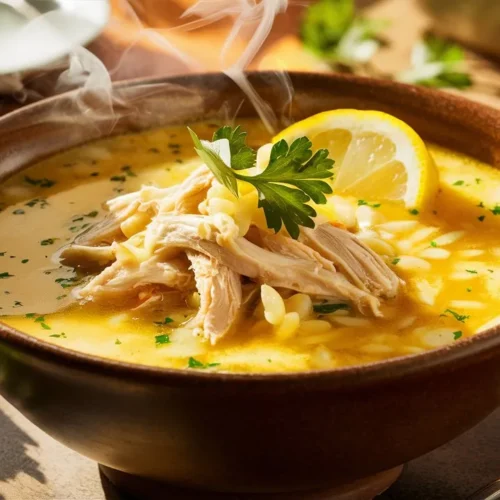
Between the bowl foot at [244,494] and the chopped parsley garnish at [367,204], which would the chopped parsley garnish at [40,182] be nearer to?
Answer: the chopped parsley garnish at [367,204]

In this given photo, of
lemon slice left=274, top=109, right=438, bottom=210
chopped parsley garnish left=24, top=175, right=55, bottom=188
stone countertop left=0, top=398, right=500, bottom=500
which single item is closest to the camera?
stone countertop left=0, top=398, right=500, bottom=500

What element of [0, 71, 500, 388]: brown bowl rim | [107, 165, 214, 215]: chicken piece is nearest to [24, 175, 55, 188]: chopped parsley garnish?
[107, 165, 214, 215]: chicken piece

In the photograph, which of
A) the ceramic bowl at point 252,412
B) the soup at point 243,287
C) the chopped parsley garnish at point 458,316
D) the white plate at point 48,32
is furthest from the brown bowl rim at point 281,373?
the white plate at point 48,32

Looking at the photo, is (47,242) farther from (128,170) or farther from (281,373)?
(281,373)

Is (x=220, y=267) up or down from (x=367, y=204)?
up

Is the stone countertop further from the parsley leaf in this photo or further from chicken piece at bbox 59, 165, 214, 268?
the parsley leaf

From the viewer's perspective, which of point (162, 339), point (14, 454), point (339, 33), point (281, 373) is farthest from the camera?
point (339, 33)

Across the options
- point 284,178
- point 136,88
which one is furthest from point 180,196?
point 136,88

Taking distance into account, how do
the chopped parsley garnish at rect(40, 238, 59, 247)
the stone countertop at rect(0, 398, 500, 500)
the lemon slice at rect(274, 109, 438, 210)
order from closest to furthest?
the stone countertop at rect(0, 398, 500, 500) < the chopped parsley garnish at rect(40, 238, 59, 247) < the lemon slice at rect(274, 109, 438, 210)
